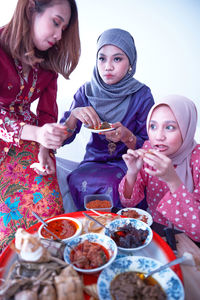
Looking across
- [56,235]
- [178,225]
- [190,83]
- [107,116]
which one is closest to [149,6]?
[190,83]

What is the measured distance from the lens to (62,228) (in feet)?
3.37

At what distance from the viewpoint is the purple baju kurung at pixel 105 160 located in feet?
5.96

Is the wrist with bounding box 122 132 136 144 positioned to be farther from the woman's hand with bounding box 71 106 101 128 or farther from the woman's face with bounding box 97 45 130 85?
the woman's face with bounding box 97 45 130 85

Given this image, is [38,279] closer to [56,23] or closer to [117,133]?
[117,133]

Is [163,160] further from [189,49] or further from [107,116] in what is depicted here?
[189,49]

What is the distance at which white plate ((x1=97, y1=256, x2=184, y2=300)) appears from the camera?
0.70 meters

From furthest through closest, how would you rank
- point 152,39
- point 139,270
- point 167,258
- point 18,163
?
point 152,39
point 18,163
point 167,258
point 139,270

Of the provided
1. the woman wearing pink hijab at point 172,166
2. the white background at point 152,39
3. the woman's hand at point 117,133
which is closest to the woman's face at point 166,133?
the woman wearing pink hijab at point 172,166

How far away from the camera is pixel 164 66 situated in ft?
11.0

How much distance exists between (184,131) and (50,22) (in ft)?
3.51

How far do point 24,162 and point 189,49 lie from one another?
2912 millimetres

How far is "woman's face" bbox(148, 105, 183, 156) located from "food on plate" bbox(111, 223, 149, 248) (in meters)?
0.53

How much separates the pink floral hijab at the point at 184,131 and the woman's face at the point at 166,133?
0.03 metres

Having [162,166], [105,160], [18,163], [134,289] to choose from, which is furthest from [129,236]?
[105,160]
